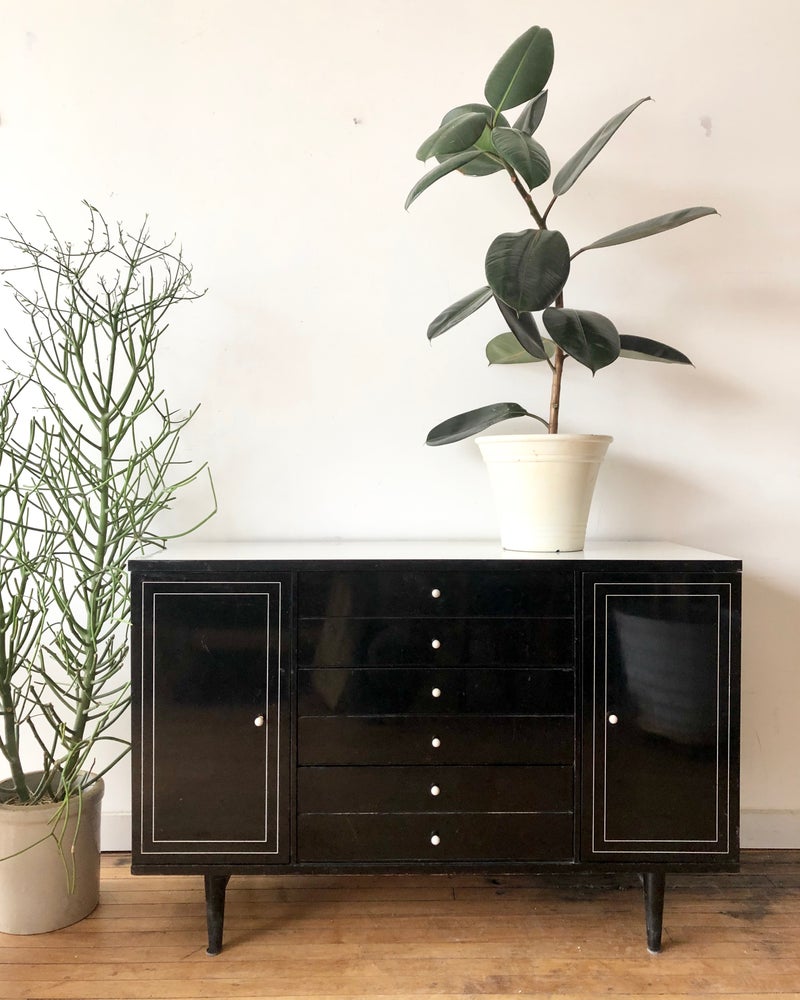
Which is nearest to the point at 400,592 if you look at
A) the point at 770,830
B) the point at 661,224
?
the point at 661,224

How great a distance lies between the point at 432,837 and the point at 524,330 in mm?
1090

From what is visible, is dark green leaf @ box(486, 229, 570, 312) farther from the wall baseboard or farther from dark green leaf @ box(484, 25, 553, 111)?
the wall baseboard

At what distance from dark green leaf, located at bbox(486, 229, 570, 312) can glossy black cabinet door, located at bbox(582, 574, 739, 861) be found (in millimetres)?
599

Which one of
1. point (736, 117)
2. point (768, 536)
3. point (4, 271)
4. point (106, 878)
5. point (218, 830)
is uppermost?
point (736, 117)

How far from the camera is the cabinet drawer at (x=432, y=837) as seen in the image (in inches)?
57.9

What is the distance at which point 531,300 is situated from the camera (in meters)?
1.39

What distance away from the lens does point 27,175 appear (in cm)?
190

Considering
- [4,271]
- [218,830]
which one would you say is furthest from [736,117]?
[218,830]

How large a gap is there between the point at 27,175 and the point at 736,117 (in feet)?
6.21

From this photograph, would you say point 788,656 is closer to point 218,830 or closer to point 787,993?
point 787,993

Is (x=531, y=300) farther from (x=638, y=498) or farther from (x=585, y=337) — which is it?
(x=638, y=498)

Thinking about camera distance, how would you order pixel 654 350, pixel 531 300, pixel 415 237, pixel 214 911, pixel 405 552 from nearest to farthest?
pixel 531 300 → pixel 214 911 → pixel 405 552 → pixel 654 350 → pixel 415 237

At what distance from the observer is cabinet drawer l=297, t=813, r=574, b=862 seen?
1.47 metres

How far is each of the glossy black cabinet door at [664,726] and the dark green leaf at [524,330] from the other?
528 mm
